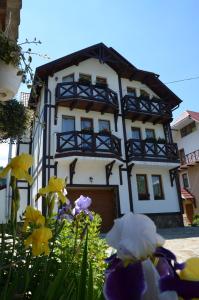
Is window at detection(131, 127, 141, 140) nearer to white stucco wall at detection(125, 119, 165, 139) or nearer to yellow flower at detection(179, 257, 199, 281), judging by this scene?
white stucco wall at detection(125, 119, 165, 139)

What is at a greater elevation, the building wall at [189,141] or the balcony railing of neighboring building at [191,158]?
the building wall at [189,141]

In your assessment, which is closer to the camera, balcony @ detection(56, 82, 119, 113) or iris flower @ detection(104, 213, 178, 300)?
iris flower @ detection(104, 213, 178, 300)

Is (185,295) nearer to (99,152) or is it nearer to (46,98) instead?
(99,152)

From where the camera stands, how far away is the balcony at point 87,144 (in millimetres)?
13391

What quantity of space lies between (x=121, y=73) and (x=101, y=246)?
1559cm

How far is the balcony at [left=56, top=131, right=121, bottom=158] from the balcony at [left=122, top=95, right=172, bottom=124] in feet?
7.95

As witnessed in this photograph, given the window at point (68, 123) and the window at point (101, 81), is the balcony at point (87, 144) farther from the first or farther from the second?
the window at point (101, 81)

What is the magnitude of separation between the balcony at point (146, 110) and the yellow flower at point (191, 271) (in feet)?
51.2

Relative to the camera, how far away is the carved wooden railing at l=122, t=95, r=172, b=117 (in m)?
16.3

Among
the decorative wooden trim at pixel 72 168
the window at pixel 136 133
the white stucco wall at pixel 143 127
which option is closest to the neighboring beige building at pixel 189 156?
the white stucco wall at pixel 143 127

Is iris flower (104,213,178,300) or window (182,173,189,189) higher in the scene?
window (182,173,189,189)

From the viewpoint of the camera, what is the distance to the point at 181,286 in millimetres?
519

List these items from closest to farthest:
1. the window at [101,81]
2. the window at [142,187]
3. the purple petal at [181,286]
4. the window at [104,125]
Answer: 1. the purple petal at [181,286]
2. the window at [142,187]
3. the window at [104,125]
4. the window at [101,81]

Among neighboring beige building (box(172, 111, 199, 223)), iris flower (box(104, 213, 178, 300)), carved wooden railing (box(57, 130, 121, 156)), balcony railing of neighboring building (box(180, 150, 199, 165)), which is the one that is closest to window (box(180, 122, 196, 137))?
neighboring beige building (box(172, 111, 199, 223))
